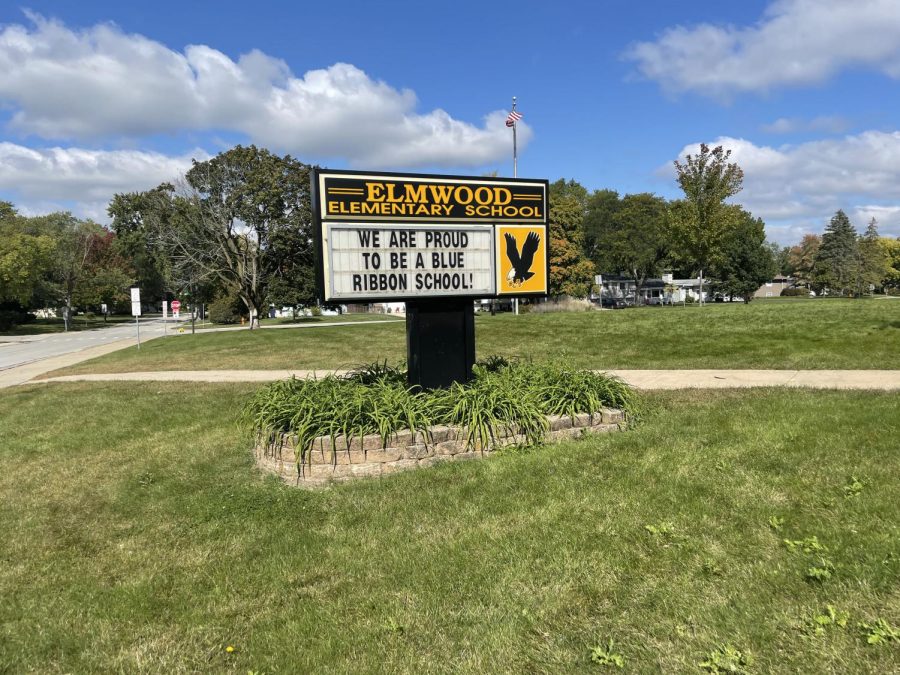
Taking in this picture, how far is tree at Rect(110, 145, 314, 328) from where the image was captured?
36.0m

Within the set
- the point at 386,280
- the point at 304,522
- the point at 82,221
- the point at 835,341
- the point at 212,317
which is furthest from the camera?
the point at 82,221

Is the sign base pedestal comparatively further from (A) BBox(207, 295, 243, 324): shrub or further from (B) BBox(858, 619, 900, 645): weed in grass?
(A) BBox(207, 295, 243, 324): shrub

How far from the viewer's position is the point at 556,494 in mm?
4934

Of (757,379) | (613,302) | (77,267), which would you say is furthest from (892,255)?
(77,267)

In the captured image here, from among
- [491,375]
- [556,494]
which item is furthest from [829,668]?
[491,375]

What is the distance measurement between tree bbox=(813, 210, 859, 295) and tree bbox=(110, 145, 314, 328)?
241 feet

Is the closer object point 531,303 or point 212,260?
point 212,260

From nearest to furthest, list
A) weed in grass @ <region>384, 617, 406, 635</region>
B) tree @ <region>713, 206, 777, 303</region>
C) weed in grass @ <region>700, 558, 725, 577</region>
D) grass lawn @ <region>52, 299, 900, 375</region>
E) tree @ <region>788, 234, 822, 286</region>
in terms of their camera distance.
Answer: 1. weed in grass @ <region>384, 617, 406, 635</region>
2. weed in grass @ <region>700, 558, 725, 577</region>
3. grass lawn @ <region>52, 299, 900, 375</region>
4. tree @ <region>713, 206, 777, 303</region>
5. tree @ <region>788, 234, 822, 286</region>

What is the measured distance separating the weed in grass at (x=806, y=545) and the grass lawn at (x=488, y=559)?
2 centimetres

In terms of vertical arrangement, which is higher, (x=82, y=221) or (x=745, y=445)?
(x=82, y=221)

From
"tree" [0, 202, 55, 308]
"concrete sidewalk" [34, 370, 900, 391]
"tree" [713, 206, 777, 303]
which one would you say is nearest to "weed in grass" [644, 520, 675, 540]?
"concrete sidewalk" [34, 370, 900, 391]

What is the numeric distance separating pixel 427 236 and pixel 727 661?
5658 millimetres

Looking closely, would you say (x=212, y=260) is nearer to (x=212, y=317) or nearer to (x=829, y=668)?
(x=212, y=317)

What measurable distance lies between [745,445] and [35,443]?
31.5 ft
